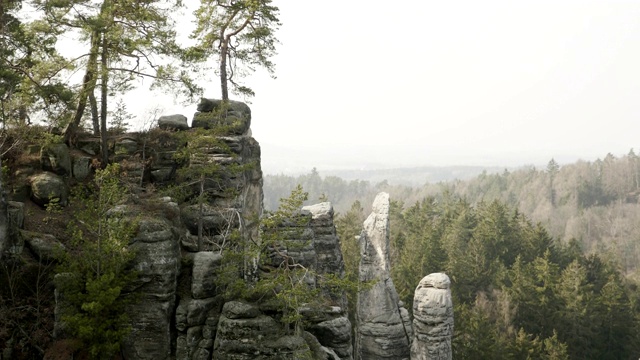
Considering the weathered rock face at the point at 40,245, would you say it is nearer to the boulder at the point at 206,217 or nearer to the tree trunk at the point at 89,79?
the boulder at the point at 206,217

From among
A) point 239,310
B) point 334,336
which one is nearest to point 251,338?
point 239,310

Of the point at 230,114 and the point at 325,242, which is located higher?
the point at 230,114

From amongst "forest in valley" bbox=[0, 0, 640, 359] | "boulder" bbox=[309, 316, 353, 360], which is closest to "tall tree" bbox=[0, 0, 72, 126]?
"forest in valley" bbox=[0, 0, 640, 359]

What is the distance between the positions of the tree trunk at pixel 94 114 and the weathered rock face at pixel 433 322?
14245 mm

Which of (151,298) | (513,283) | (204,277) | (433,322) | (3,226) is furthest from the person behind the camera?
(513,283)

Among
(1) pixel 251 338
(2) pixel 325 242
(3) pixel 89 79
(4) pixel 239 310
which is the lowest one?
(1) pixel 251 338

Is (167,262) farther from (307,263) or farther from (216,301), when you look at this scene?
(307,263)

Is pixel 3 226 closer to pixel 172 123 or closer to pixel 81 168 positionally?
pixel 81 168

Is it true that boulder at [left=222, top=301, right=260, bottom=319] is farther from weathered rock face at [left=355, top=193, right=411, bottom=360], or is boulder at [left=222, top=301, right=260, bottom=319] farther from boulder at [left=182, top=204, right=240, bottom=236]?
weathered rock face at [left=355, top=193, right=411, bottom=360]

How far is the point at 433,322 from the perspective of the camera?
19.9 metres

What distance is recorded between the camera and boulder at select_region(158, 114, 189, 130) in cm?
1958

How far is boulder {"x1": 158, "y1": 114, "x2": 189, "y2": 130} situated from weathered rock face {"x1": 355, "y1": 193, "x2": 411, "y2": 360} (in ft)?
30.1

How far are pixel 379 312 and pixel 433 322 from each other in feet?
7.71

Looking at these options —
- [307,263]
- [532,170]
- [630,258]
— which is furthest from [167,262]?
[532,170]
